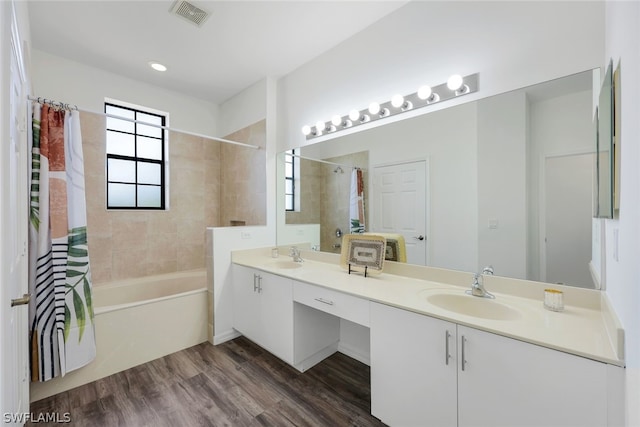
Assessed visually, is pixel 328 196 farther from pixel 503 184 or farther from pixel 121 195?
pixel 121 195

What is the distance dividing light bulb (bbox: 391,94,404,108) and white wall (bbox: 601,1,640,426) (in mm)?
1059

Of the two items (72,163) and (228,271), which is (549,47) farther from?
(72,163)

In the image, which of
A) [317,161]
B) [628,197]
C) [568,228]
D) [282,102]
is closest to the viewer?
[628,197]

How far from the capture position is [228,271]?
262 centimetres

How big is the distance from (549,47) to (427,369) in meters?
1.71

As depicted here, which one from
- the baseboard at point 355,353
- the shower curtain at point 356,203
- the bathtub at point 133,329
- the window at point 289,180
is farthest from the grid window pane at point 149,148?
the baseboard at point 355,353

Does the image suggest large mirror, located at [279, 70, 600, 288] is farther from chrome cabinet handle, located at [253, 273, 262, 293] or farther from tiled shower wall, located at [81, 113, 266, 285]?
tiled shower wall, located at [81, 113, 266, 285]

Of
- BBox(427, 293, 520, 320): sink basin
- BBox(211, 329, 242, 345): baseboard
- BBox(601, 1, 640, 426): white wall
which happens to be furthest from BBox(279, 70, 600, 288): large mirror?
BBox(211, 329, 242, 345): baseboard

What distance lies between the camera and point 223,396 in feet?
5.97

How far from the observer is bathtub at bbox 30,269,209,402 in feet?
6.47

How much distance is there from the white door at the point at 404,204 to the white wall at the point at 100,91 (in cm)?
265

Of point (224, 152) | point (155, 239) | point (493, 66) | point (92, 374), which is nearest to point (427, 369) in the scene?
point (493, 66)

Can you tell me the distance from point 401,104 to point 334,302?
1.44 m

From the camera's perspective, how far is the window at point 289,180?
9.34 ft
